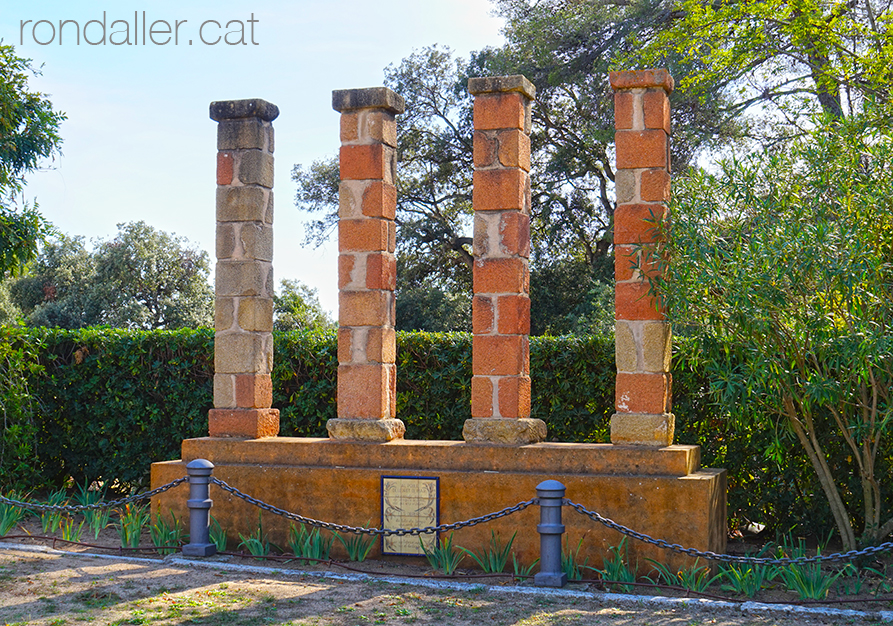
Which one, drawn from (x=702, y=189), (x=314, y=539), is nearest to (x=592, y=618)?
(x=314, y=539)

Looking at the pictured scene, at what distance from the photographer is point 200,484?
7.04 meters

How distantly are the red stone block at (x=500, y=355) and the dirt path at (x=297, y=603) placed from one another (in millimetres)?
1668

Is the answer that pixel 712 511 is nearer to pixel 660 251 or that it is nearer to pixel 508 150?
pixel 660 251

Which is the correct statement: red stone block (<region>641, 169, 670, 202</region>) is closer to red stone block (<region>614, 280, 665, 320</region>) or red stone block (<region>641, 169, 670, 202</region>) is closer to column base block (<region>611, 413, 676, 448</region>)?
red stone block (<region>614, 280, 665, 320</region>)

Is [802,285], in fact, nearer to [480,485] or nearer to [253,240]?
[480,485]

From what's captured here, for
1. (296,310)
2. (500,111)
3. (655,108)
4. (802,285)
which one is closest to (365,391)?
(500,111)

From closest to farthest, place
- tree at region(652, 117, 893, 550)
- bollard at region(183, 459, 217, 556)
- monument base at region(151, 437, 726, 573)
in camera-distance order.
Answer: tree at region(652, 117, 893, 550)
monument base at region(151, 437, 726, 573)
bollard at region(183, 459, 217, 556)

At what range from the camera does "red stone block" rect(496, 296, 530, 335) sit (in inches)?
278

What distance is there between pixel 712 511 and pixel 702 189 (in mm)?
2362

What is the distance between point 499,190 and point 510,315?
0.99 meters

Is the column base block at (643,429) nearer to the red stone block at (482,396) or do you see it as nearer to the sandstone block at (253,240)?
the red stone block at (482,396)

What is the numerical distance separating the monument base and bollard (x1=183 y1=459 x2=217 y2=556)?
46 cm

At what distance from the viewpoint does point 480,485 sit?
6902 mm

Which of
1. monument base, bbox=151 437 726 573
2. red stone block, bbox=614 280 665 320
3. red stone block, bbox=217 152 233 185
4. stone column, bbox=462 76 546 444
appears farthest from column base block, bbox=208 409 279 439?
red stone block, bbox=614 280 665 320
